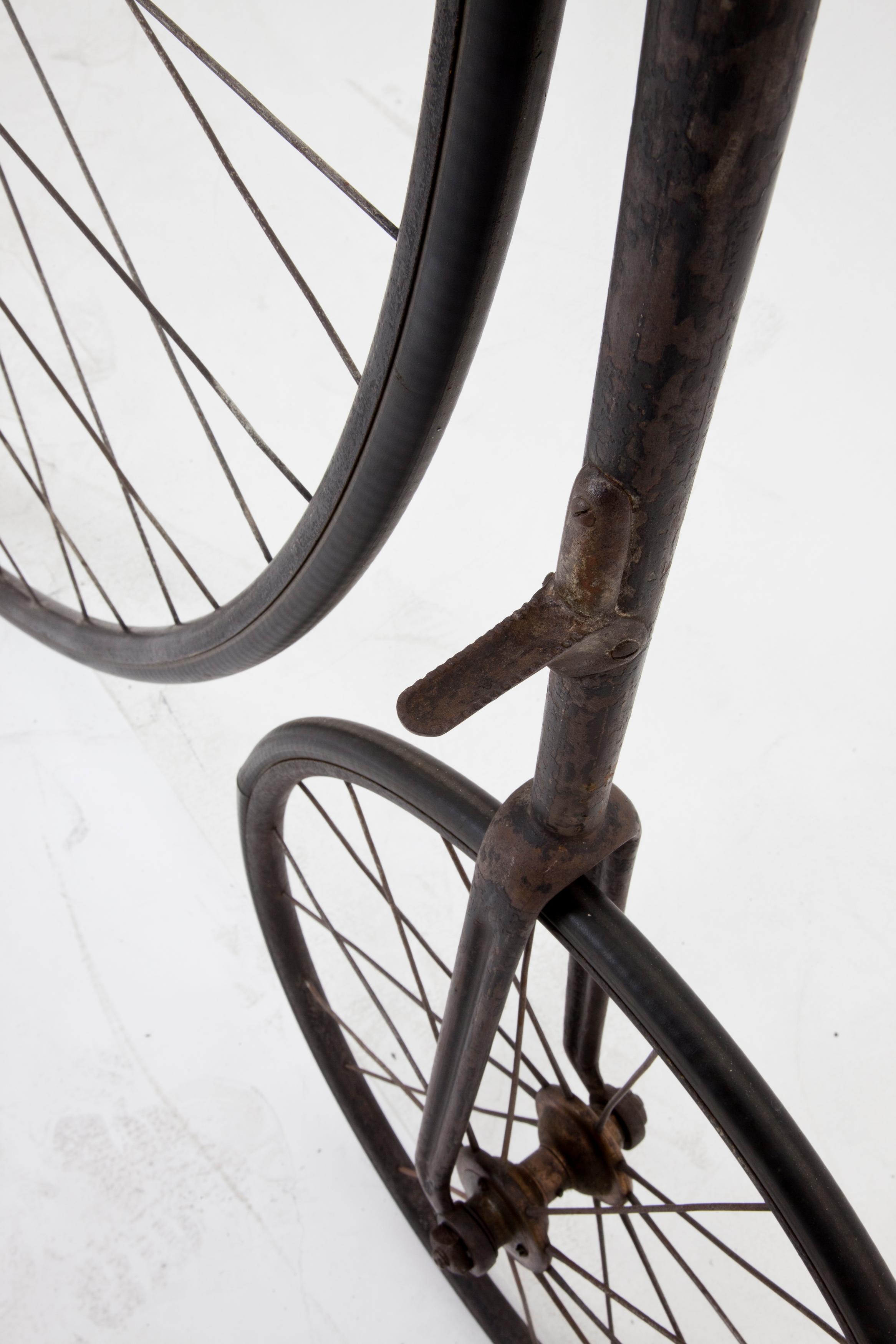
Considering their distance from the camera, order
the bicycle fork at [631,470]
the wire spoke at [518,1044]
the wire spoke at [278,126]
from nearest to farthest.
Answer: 1. the bicycle fork at [631,470]
2. the wire spoke at [278,126]
3. the wire spoke at [518,1044]

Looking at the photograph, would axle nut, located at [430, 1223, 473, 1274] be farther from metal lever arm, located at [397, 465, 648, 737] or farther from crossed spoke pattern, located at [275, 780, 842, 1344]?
metal lever arm, located at [397, 465, 648, 737]

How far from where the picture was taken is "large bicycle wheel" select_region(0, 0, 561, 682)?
0.28 meters

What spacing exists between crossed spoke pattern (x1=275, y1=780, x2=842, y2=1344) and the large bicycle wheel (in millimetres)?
220

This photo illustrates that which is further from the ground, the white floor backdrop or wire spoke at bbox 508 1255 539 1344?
the white floor backdrop

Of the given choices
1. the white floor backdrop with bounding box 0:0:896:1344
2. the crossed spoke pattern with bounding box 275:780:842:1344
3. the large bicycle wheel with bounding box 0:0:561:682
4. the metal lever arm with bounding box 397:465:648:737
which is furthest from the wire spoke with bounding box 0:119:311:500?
the white floor backdrop with bounding box 0:0:896:1344

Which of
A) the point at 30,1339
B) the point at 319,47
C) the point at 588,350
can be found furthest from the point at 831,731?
the point at 319,47

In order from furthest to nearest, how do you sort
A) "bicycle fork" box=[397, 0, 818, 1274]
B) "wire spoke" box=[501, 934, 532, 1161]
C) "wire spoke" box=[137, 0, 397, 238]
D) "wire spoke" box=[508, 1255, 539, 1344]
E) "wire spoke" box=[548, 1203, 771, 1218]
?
"wire spoke" box=[508, 1255, 539, 1344] → "wire spoke" box=[501, 934, 532, 1161] → "wire spoke" box=[548, 1203, 771, 1218] → "wire spoke" box=[137, 0, 397, 238] → "bicycle fork" box=[397, 0, 818, 1274]

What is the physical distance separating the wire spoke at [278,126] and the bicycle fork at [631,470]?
11cm

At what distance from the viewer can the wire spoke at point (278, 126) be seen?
13.0 inches

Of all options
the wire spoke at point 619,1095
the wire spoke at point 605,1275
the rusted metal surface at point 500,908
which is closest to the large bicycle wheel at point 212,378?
the rusted metal surface at point 500,908

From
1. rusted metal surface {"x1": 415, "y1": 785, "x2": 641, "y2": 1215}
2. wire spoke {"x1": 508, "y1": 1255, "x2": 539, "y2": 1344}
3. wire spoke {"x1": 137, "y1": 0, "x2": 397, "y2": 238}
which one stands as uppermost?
wire spoke {"x1": 137, "y1": 0, "x2": 397, "y2": 238}

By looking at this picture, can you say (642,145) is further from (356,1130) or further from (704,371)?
(356,1130)

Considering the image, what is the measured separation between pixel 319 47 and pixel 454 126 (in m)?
1.26

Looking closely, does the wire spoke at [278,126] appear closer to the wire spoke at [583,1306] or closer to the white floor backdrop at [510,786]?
the wire spoke at [583,1306]
